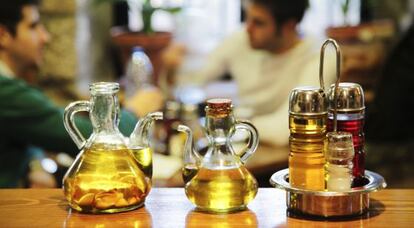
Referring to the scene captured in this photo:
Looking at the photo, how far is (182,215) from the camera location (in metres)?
1.25

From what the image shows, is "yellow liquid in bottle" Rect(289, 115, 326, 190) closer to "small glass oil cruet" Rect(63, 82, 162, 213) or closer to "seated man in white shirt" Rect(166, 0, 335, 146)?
"small glass oil cruet" Rect(63, 82, 162, 213)

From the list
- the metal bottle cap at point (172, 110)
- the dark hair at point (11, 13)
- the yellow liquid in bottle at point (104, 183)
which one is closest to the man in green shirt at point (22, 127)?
the dark hair at point (11, 13)

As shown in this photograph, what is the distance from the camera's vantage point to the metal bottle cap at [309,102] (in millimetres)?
1215

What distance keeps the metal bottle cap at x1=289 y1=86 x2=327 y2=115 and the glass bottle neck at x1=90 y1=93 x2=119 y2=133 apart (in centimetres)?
29

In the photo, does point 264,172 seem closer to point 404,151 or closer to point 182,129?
point 182,129

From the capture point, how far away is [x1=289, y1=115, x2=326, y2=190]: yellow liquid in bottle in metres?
1.22

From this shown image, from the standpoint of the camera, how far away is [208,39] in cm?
441

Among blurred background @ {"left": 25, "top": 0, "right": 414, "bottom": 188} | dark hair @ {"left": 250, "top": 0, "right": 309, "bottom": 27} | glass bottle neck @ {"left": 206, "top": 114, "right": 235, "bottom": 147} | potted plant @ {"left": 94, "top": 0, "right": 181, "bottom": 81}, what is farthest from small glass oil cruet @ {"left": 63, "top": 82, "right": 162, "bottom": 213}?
potted plant @ {"left": 94, "top": 0, "right": 181, "bottom": 81}

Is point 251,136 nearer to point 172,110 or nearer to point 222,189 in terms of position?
point 222,189

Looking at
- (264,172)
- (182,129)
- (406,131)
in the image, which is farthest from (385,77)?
(182,129)

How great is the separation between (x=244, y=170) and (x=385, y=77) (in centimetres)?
253

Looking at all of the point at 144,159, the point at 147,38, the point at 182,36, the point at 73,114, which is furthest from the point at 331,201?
the point at 182,36

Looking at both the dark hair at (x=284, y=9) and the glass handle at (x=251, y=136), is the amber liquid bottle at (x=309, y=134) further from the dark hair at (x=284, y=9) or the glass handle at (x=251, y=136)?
the dark hair at (x=284, y=9)

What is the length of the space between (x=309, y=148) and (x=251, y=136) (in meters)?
0.12
